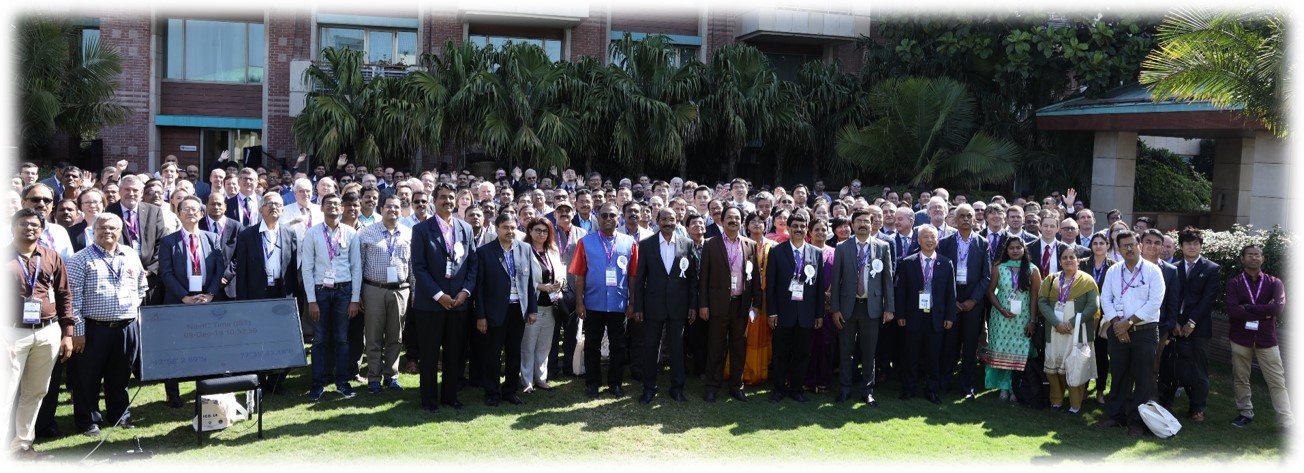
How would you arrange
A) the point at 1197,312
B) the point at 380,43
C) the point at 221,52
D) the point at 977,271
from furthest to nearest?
1. the point at 380,43
2. the point at 221,52
3. the point at 977,271
4. the point at 1197,312

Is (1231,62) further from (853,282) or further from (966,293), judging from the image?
(853,282)

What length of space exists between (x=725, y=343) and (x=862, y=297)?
4.30 ft

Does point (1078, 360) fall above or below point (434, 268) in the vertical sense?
below

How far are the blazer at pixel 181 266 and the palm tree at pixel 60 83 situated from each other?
13588mm

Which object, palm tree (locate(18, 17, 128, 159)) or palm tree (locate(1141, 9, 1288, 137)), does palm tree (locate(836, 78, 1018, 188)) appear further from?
palm tree (locate(18, 17, 128, 159))

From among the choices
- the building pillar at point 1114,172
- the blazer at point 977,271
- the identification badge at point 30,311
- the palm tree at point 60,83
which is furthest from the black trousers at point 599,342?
the palm tree at point 60,83

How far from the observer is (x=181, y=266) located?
790 centimetres

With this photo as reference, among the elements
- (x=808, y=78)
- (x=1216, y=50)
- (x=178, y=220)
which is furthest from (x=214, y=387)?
(x=808, y=78)

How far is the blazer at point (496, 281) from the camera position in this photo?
811 cm

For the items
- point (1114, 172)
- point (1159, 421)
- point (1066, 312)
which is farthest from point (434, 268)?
point (1114, 172)

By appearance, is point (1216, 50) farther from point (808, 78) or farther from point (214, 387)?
point (808, 78)

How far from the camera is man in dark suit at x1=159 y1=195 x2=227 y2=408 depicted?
785 centimetres

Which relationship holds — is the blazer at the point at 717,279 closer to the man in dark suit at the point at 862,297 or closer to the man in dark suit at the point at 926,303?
the man in dark suit at the point at 862,297

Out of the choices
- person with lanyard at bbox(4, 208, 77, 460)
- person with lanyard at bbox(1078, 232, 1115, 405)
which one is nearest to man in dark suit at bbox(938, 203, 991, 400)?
person with lanyard at bbox(1078, 232, 1115, 405)
